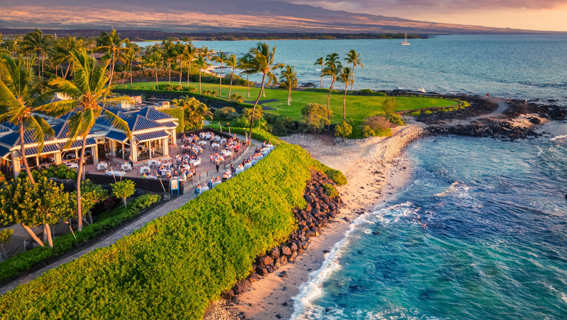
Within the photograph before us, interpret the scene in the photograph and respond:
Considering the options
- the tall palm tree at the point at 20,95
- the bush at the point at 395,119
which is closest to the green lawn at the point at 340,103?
the bush at the point at 395,119

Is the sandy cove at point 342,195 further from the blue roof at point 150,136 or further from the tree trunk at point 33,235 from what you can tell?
the blue roof at point 150,136

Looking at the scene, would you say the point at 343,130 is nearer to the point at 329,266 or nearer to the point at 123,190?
the point at 329,266

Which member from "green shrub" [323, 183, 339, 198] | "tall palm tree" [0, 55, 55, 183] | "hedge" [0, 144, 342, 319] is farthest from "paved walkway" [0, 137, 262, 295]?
"green shrub" [323, 183, 339, 198]

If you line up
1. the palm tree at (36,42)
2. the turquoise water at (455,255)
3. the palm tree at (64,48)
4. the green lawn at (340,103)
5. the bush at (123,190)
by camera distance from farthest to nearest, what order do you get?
the green lawn at (340,103) < the palm tree at (36,42) < the palm tree at (64,48) < the bush at (123,190) < the turquoise water at (455,255)

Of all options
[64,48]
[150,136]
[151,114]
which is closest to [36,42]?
[64,48]

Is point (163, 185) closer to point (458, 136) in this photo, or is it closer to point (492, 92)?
point (458, 136)

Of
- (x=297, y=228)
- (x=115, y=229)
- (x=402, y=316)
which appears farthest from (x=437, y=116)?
(x=115, y=229)

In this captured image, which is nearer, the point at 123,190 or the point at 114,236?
the point at 114,236
